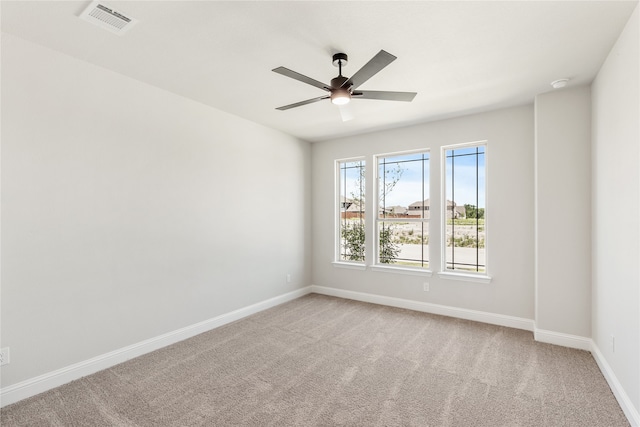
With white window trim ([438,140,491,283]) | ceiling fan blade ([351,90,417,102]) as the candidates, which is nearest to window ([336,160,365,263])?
white window trim ([438,140,491,283])

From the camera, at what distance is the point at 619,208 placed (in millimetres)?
2271

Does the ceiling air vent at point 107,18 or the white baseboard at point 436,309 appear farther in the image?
the white baseboard at point 436,309

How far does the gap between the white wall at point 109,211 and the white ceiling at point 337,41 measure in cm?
33

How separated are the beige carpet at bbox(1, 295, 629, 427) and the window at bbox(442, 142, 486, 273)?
929 millimetres

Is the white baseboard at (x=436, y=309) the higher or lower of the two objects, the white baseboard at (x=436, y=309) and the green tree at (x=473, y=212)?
the lower

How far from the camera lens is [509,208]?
3760mm

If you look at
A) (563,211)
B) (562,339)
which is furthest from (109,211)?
(562,339)

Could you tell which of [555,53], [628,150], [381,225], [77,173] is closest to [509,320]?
[381,225]

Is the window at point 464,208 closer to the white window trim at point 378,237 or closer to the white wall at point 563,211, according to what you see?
the white window trim at point 378,237

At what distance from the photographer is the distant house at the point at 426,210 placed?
417 centimetres

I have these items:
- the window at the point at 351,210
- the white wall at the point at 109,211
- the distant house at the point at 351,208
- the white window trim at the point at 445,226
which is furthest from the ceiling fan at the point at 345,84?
the distant house at the point at 351,208

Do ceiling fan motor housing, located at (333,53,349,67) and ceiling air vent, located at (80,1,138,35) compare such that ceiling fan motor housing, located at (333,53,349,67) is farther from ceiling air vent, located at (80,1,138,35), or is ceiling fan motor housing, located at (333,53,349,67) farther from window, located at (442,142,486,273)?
window, located at (442,142,486,273)

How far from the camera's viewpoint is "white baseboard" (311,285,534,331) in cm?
370

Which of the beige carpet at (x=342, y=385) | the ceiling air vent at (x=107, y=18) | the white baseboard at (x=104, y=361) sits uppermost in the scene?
the ceiling air vent at (x=107, y=18)
